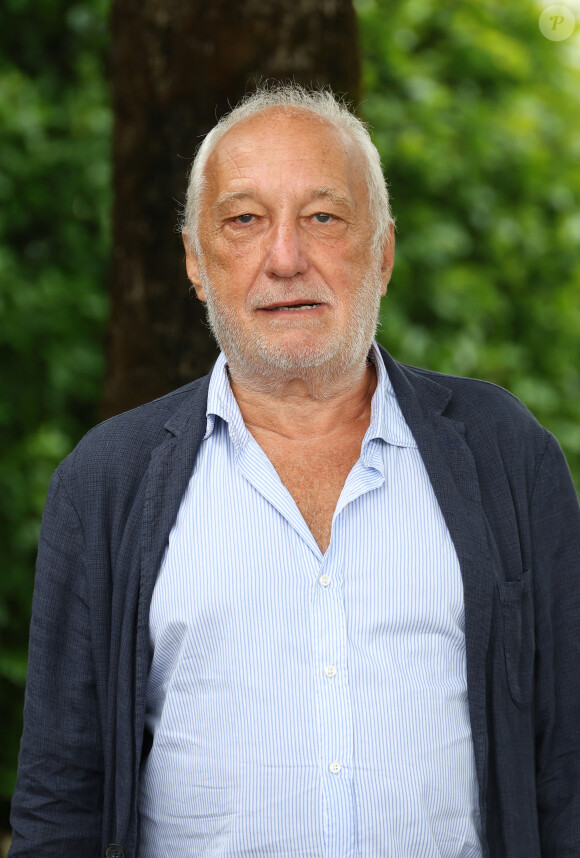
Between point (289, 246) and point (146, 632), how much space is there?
856mm

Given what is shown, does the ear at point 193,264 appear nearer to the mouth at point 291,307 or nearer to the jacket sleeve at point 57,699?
the mouth at point 291,307

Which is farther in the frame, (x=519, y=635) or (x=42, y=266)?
(x=42, y=266)

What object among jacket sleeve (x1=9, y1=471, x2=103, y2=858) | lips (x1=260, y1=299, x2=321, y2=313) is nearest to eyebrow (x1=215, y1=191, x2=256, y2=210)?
lips (x1=260, y1=299, x2=321, y2=313)

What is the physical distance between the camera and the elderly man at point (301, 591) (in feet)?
6.57

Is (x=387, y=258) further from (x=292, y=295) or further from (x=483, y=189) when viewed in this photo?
(x=483, y=189)

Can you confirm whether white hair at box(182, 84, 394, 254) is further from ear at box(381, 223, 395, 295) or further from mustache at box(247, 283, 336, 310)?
mustache at box(247, 283, 336, 310)

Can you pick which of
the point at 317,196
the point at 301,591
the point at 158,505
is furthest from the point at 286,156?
the point at 301,591

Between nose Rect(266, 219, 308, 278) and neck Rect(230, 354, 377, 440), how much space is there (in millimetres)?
256

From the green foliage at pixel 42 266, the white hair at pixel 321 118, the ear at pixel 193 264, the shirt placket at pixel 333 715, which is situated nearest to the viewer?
the shirt placket at pixel 333 715

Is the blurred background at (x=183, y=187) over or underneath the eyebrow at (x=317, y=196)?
over

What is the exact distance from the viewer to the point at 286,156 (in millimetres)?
2236

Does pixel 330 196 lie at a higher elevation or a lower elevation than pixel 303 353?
higher

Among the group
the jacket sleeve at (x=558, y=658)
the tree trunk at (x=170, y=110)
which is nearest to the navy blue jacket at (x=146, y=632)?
the jacket sleeve at (x=558, y=658)

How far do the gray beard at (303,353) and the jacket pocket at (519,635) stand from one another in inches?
22.9
